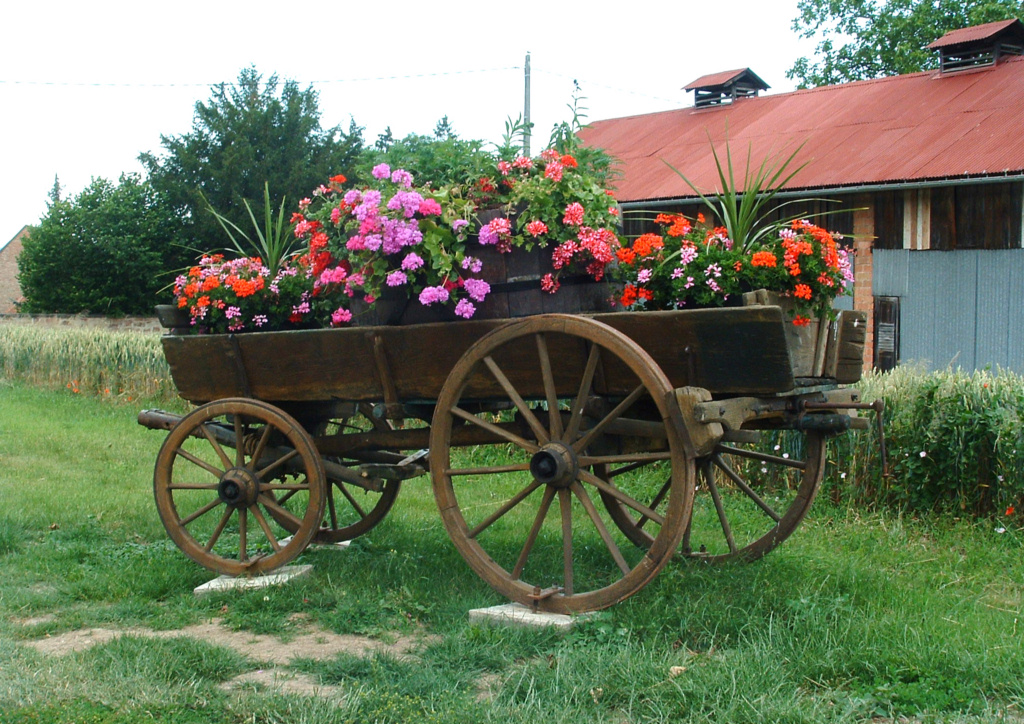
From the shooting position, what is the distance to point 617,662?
373cm

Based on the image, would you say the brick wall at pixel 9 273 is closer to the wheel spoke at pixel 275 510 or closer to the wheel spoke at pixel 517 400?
the wheel spoke at pixel 275 510

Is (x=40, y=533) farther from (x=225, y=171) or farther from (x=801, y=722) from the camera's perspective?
(x=225, y=171)

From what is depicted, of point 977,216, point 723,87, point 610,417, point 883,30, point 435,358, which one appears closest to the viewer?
point 610,417

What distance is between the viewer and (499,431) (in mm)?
4734

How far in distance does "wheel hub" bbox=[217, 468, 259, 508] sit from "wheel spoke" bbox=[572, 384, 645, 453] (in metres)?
1.98

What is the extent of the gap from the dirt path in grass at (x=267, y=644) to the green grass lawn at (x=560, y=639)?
57 mm

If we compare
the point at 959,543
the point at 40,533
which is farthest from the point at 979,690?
the point at 40,533

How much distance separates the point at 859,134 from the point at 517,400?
40.4 feet

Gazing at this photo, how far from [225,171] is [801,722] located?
3091 cm

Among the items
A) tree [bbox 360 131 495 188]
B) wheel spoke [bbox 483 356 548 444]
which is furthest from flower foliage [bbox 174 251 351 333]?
A: wheel spoke [bbox 483 356 548 444]

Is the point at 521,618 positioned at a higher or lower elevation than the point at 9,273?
lower

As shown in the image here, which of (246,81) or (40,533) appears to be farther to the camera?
(246,81)

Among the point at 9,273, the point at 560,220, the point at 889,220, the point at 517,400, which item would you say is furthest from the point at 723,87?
the point at 9,273

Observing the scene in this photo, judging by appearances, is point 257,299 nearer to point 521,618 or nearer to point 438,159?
point 438,159
